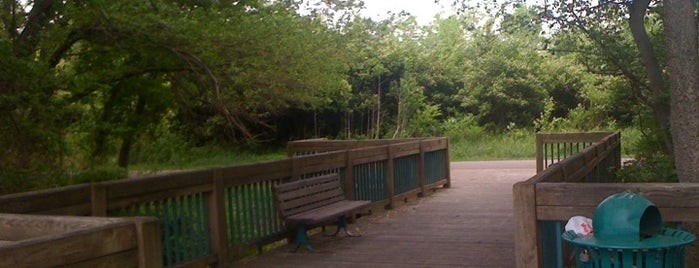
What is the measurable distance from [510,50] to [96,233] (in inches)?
1352

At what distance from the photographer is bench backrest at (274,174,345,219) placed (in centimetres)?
945

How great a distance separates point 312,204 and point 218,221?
186cm

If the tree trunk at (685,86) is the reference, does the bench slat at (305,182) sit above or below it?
below

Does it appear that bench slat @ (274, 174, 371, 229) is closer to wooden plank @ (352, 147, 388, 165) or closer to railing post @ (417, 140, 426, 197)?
wooden plank @ (352, 147, 388, 165)

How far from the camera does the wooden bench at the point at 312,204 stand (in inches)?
370

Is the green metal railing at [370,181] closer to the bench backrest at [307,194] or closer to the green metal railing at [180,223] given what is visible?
the bench backrest at [307,194]

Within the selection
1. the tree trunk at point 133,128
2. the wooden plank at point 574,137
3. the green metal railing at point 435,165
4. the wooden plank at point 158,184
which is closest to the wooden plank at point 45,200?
the wooden plank at point 158,184

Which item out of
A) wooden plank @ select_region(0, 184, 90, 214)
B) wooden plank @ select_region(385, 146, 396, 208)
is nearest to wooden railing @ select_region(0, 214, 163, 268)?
wooden plank @ select_region(0, 184, 90, 214)

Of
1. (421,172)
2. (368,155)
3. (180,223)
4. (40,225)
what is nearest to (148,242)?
(40,225)

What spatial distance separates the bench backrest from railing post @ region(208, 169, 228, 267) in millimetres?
976

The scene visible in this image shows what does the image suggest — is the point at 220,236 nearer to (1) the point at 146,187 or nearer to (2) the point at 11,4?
(1) the point at 146,187

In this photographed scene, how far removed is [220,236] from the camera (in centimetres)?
848

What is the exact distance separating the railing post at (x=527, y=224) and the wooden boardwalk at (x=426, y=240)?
10.6 feet

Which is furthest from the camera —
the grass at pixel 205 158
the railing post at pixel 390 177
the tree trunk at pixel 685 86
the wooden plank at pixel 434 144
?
the grass at pixel 205 158
